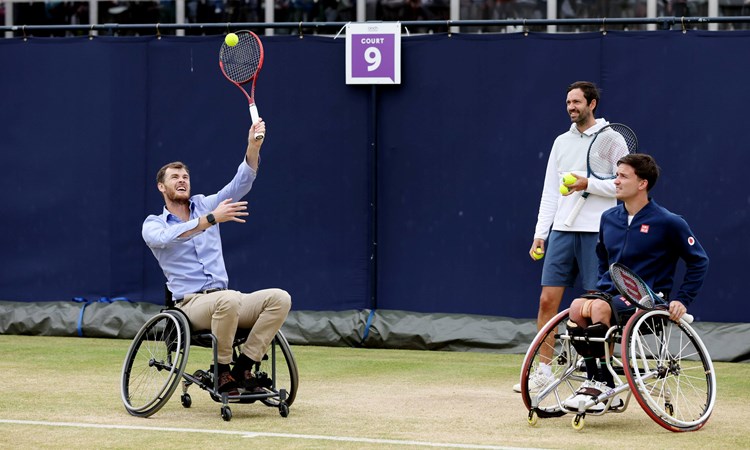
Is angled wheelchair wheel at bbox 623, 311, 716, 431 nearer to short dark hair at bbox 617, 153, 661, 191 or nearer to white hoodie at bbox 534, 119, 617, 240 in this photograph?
short dark hair at bbox 617, 153, 661, 191

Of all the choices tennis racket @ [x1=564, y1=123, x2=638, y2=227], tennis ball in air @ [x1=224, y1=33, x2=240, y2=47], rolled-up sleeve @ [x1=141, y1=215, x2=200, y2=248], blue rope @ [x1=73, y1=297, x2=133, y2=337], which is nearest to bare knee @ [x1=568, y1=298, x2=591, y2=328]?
tennis racket @ [x1=564, y1=123, x2=638, y2=227]

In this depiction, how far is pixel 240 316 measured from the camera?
683 centimetres

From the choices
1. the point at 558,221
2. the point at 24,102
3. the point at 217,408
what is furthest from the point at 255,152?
the point at 24,102

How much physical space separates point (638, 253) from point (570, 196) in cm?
152

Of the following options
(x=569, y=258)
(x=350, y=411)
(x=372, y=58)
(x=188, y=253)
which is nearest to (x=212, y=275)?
(x=188, y=253)

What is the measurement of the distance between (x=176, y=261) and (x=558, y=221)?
228cm

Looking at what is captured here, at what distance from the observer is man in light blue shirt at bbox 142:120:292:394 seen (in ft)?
22.1

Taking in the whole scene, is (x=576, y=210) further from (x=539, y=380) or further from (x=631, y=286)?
(x=631, y=286)

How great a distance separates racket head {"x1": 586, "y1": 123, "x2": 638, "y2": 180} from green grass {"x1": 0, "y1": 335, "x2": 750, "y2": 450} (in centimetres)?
136

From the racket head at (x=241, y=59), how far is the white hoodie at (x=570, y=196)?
77.1 inches

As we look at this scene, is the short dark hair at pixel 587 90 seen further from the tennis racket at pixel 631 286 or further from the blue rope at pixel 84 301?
the blue rope at pixel 84 301

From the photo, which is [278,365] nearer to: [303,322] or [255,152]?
[303,322]

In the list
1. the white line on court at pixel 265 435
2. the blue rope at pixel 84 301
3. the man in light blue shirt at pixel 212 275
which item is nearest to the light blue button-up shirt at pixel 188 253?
the man in light blue shirt at pixel 212 275

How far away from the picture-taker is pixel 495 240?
1014 centimetres
